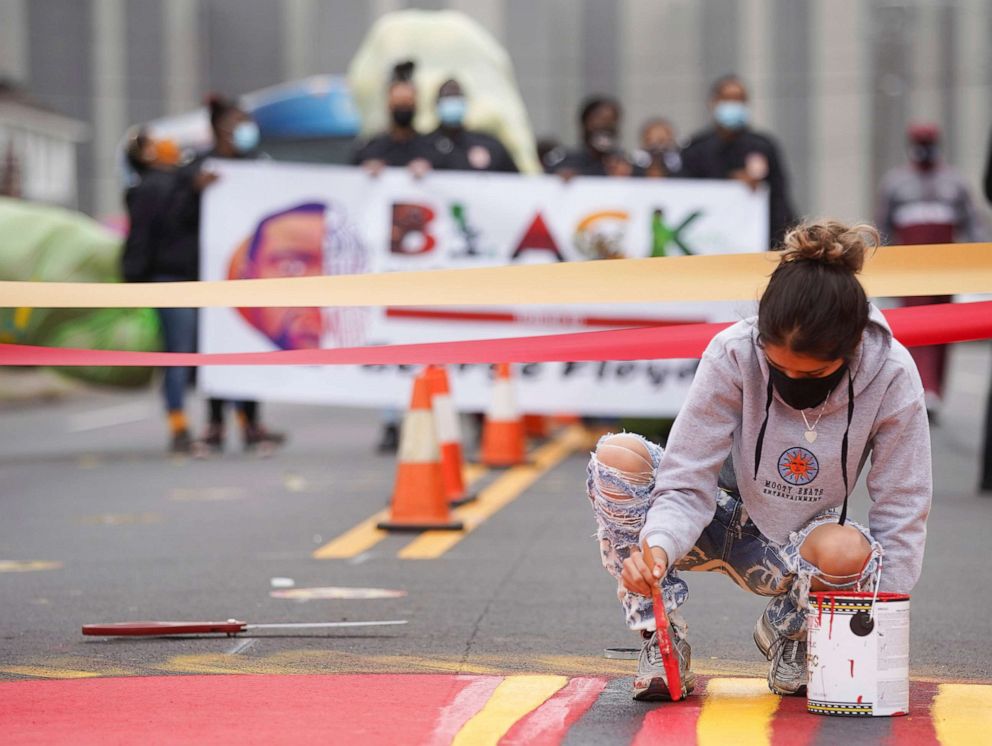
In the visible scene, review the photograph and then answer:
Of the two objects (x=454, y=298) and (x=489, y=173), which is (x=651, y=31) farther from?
(x=454, y=298)

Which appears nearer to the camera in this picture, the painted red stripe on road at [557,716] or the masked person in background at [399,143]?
the painted red stripe on road at [557,716]

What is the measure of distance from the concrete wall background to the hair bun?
3541 cm

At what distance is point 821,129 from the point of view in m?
40.7

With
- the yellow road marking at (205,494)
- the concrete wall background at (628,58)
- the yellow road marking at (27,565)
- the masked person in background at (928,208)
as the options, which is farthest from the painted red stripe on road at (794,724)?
the concrete wall background at (628,58)

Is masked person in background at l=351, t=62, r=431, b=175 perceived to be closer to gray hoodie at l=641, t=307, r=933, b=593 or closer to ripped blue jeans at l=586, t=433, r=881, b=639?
ripped blue jeans at l=586, t=433, r=881, b=639

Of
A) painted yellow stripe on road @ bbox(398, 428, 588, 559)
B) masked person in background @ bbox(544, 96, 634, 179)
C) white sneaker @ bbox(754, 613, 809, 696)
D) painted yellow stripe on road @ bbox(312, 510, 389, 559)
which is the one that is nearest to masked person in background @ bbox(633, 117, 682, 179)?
masked person in background @ bbox(544, 96, 634, 179)

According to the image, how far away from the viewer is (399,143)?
44.4 feet

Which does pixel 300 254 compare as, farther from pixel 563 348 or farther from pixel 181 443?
pixel 563 348

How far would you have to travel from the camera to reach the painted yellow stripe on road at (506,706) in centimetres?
411

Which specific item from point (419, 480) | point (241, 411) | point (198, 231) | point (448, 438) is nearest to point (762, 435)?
point (419, 480)

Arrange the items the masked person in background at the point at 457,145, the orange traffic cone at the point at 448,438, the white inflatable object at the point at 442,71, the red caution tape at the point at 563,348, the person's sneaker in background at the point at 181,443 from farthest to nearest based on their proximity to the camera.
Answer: the white inflatable object at the point at 442,71 < the masked person in background at the point at 457,145 < the person's sneaker in background at the point at 181,443 < the orange traffic cone at the point at 448,438 < the red caution tape at the point at 563,348

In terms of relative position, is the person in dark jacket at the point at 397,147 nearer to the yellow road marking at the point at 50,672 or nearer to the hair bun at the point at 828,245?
the yellow road marking at the point at 50,672

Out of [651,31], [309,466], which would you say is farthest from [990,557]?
[651,31]

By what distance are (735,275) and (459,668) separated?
1533 mm
